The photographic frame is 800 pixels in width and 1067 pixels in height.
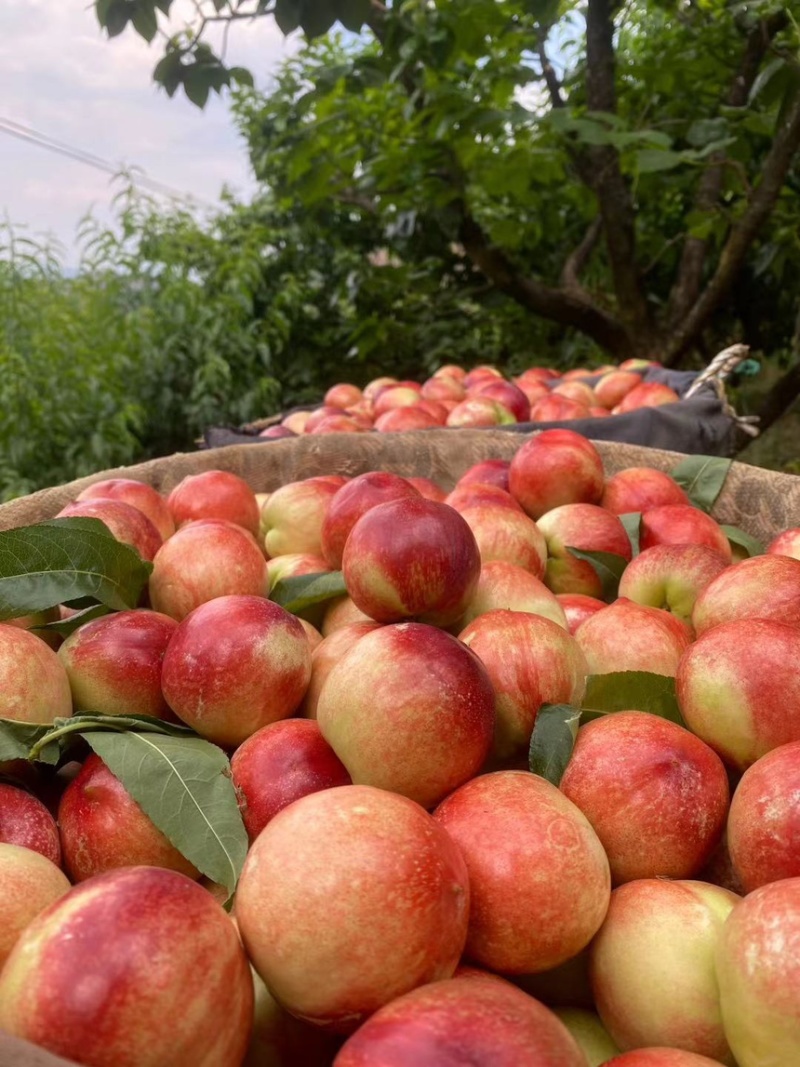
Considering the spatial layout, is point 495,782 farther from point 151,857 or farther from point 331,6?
point 331,6

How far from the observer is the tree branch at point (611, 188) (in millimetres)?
4012

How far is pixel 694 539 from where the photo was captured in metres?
1.75

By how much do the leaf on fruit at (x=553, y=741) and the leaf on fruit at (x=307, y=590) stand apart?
466 millimetres

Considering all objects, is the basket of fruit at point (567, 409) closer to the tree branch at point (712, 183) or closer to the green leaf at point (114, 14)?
the tree branch at point (712, 183)

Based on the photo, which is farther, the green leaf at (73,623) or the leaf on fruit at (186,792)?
the green leaf at (73,623)

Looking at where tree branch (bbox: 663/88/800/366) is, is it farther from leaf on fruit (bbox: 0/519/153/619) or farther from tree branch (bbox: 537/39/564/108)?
leaf on fruit (bbox: 0/519/153/619)

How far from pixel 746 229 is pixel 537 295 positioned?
1201mm

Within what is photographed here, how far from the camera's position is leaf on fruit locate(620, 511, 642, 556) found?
1.85 meters

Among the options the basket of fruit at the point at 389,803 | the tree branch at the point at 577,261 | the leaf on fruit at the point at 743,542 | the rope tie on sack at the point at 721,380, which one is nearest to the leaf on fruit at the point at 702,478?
the leaf on fruit at the point at 743,542

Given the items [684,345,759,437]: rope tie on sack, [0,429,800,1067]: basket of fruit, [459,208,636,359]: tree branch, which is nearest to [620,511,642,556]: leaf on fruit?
[0,429,800,1067]: basket of fruit

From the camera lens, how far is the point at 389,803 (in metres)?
0.81

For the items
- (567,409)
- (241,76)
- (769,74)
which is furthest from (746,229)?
(241,76)

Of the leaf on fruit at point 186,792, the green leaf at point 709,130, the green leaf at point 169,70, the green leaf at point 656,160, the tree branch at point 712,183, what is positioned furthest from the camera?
the tree branch at point 712,183

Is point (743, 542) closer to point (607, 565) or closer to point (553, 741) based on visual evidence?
point (607, 565)
